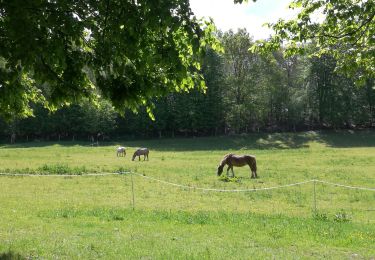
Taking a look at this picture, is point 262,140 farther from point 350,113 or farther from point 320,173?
point 320,173

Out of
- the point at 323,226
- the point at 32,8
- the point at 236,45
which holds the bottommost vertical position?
the point at 323,226

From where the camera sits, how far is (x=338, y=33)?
1152 cm

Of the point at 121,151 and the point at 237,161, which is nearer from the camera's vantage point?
the point at 237,161

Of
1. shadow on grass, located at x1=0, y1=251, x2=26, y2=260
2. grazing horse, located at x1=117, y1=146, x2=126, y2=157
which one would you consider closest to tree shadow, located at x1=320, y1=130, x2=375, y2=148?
grazing horse, located at x1=117, y1=146, x2=126, y2=157

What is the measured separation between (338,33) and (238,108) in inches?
2516

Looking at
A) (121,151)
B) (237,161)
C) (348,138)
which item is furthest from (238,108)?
(237,161)

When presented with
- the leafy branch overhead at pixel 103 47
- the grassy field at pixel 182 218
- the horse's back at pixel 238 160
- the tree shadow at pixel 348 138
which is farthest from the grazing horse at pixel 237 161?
the tree shadow at pixel 348 138

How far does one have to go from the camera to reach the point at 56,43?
732cm

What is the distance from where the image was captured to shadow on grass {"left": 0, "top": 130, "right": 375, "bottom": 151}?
63250 millimetres

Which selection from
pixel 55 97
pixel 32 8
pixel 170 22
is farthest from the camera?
pixel 55 97

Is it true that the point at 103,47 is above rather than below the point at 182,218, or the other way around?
above

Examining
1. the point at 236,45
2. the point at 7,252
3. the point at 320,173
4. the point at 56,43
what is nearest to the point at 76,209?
the point at 7,252

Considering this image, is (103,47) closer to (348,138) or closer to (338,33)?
(338,33)

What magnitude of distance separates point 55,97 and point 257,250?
5.22m
